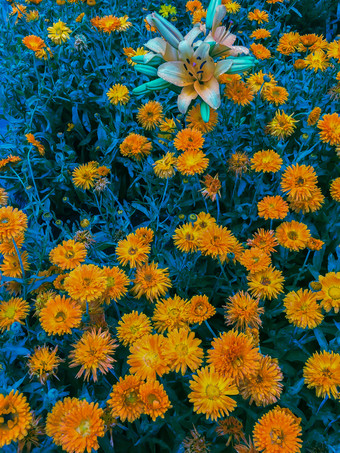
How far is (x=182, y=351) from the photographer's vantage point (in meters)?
1.12

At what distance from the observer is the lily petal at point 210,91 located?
5.12ft

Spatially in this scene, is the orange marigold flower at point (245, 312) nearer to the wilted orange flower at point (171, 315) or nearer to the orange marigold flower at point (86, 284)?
the wilted orange flower at point (171, 315)

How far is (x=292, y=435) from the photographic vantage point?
3.23 feet

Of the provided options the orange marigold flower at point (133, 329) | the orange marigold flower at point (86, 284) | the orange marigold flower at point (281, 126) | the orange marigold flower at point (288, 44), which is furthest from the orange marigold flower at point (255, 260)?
the orange marigold flower at point (288, 44)

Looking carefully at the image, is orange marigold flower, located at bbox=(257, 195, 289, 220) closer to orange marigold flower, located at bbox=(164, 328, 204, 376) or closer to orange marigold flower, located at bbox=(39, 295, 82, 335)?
orange marigold flower, located at bbox=(164, 328, 204, 376)

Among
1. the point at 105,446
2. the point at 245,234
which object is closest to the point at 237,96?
the point at 245,234

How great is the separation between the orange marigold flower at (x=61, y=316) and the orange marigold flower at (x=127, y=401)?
26 cm

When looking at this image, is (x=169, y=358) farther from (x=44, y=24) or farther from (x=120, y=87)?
(x=44, y=24)

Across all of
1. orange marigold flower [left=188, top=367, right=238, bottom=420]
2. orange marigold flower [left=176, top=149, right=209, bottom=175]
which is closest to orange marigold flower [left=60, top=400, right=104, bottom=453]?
orange marigold flower [left=188, top=367, right=238, bottom=420]

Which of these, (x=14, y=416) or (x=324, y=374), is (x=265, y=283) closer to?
(x=324, y=374)

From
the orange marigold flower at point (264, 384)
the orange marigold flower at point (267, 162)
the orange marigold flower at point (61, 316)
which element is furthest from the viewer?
the orange marigold flower at point (267, 162)

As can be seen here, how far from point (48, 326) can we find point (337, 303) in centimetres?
97

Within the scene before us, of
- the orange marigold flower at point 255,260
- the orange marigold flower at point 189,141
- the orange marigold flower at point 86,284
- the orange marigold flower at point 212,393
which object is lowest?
the orange marigold flower at point 212,393

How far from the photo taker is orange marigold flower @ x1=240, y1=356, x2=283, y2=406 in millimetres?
1047
